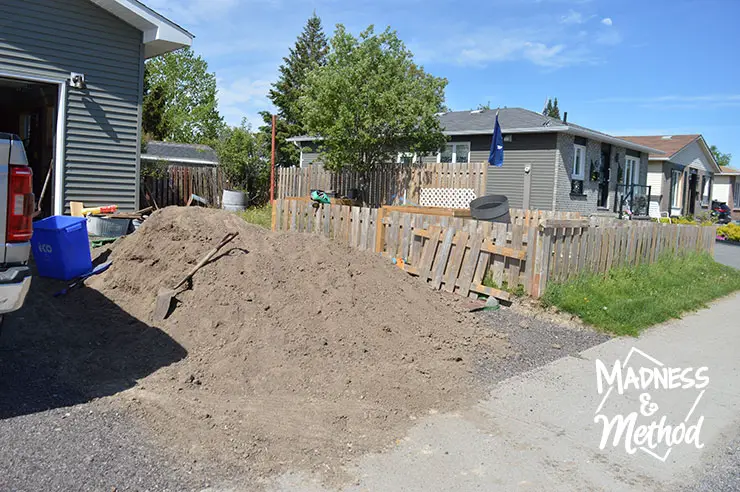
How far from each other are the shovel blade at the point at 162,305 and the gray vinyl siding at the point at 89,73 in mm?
5768

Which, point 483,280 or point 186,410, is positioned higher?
point 483,280

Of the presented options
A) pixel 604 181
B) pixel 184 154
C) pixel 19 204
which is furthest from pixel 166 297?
pixel 184 154

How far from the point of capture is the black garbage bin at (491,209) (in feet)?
34.3

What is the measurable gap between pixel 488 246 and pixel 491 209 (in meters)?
1.87

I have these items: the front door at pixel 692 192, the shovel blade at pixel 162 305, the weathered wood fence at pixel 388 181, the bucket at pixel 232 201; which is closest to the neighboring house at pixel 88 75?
the shovel blade at pixel 162 305

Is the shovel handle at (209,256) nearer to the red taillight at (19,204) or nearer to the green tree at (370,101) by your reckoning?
the red taillight at (19,204)

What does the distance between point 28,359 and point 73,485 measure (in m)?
2.37

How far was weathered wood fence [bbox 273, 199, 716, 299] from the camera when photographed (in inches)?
333

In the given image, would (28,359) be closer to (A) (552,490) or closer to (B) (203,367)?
(B) (203,367)

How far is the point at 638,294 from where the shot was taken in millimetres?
9547

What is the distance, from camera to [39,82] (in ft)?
34.9

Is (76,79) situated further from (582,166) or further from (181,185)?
(582,166)

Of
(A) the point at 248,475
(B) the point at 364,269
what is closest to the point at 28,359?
→ (A) the point at 248,475

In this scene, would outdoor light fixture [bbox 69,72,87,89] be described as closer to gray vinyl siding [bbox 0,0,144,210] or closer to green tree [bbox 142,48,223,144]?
gray vinyl siding [bbox 0,0,144,210]
